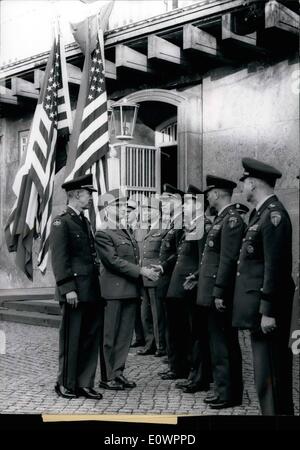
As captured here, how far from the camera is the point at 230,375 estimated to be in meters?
5.25

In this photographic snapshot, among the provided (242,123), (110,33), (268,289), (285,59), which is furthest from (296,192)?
(110,33)

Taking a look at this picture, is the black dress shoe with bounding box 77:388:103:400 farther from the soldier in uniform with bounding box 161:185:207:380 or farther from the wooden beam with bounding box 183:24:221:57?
the wooden beam with bounding box 183:24:221:57

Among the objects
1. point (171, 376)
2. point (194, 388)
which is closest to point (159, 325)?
point (171, 376)

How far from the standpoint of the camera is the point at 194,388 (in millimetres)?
5723

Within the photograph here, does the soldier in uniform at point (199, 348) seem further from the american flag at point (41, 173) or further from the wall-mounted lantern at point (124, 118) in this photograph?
the american flag at point (41, 173)

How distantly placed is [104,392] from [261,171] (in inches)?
98.3

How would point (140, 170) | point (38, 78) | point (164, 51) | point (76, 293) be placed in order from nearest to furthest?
point (76, 293) < point (38, 78) < point (164, 51) < point (140, 170)

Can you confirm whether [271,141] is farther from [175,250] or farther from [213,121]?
[175,250]

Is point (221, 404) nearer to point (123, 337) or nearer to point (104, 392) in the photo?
point (104, 392)

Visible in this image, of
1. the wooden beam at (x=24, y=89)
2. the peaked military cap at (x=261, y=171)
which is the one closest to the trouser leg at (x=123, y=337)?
the peaked military cap at (x=261, y=171)

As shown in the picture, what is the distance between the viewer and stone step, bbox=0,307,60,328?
9252mm

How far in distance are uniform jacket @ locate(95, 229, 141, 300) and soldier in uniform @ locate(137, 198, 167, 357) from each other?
128 cm

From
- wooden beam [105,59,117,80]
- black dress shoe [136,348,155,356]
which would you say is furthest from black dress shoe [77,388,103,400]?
wooden beam [105,59,117,80]

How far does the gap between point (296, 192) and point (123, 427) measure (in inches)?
93.3
